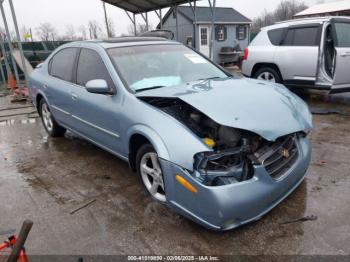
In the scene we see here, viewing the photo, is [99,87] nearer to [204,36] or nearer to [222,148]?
[222,148]

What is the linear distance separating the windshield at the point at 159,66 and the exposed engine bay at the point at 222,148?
0.44 m

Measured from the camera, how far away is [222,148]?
2.55 metres

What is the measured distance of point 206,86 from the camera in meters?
3.10

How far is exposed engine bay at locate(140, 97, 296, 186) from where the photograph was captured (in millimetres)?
2340

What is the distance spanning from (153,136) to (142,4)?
443 inches

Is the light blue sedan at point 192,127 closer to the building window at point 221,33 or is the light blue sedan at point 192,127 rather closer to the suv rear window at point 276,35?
the suv rear window at point 276,35

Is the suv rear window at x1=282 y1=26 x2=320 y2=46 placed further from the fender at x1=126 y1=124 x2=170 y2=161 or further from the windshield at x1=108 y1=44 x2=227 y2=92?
the fender at x1=126 y1=124 x2=170 y2=161

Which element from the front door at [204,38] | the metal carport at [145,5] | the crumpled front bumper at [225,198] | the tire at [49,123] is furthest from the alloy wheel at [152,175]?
the front door at [204,38]

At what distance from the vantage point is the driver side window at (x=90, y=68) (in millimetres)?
3465

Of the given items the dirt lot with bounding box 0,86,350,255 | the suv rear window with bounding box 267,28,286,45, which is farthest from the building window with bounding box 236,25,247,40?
the dirt lot with bounding box 0,86,350,255

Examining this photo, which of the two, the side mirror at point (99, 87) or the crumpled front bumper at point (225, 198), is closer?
the crumpled front bumper at point (225, 198)

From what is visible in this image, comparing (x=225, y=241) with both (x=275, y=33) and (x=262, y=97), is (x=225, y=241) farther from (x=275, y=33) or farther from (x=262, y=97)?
(x=275, y=33)

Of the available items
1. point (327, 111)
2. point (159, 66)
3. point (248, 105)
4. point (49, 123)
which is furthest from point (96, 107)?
point (327, 111)

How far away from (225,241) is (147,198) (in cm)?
102
